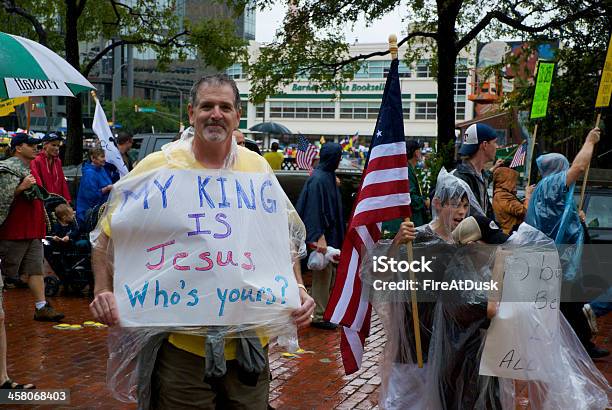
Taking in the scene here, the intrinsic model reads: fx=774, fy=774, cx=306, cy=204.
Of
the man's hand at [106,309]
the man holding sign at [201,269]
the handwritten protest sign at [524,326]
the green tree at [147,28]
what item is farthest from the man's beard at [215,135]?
the green tree at [147,28]

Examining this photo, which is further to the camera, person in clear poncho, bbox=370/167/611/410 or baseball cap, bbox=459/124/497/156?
baseball cap, bbox=459/124/497/156

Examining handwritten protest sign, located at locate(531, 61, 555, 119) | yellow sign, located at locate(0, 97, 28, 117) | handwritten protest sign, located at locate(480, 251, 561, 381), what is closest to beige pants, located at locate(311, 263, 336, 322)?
handwritten protest sign, located at locate(531, 61, 555, 119)

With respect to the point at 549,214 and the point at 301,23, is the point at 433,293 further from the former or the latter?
the point at 301,23

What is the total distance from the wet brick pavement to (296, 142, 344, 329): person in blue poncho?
0.93m

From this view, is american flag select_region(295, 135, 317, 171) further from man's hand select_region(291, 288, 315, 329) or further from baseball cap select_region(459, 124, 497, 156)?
man's hand select_region(291, 288, 315, 329)

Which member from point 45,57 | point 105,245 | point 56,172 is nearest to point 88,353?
point 45,57

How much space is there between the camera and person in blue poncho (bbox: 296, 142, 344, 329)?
313 inches

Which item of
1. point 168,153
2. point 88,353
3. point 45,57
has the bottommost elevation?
point 88,353

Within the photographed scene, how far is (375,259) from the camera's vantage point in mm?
4430

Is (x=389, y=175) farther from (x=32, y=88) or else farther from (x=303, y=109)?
(x=303, y=109)

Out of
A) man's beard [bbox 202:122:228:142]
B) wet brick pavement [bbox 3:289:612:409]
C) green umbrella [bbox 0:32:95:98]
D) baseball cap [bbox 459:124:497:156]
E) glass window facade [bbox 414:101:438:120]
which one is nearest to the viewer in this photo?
man's beard [bbox 202:122:228:142]

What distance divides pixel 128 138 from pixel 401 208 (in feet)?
22.2

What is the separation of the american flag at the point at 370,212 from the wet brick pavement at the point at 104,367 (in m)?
1.23

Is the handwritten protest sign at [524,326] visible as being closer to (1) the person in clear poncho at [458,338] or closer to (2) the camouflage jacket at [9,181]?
(1) the person in clear poncho at [458,338]
